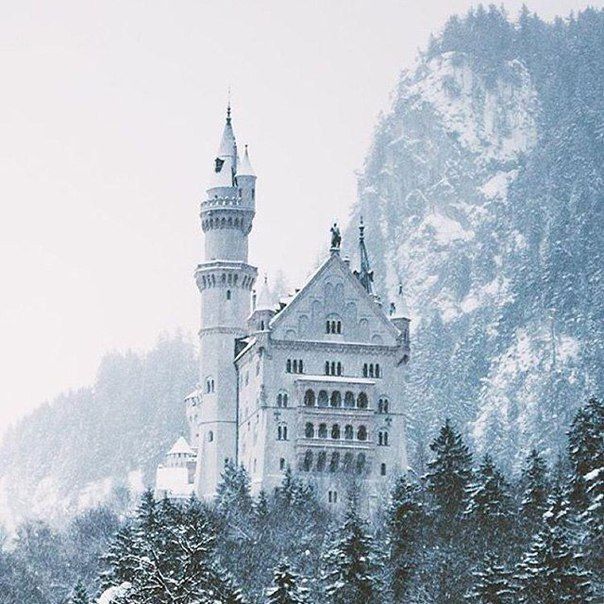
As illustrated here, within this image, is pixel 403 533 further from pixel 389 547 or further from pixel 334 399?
pixel 334 399

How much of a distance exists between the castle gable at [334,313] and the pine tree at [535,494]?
136 feet

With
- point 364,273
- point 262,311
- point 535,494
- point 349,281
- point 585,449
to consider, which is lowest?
point 535,494

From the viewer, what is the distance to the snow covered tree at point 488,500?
98.2m

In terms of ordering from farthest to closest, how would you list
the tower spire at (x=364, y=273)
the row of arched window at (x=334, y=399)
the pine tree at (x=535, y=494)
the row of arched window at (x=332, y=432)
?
the tower spire at (x=364, y=273)
the row of arched window at (x=334, y=399)
the row of arched window at (x=332, y=432)
the pine tree at (x=535, y=494)

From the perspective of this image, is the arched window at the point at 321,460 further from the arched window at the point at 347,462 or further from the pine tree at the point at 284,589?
the pine tree at the point at 284,589

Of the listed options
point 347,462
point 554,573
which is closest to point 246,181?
point 347,462

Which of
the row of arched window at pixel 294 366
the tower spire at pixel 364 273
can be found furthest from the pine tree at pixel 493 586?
the tower spire at pixel 364 273

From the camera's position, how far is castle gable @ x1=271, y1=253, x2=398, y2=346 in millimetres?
143375

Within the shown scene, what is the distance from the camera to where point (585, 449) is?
309ft

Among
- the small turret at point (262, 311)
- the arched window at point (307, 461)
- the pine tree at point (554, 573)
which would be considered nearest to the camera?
the pine tree at point (554, 573)

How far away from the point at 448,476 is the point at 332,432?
3841cm

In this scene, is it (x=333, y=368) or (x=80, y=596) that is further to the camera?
(x=333, y=368)

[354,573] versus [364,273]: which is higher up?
[364,273]

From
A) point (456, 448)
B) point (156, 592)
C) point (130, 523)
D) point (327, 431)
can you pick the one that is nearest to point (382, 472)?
point (327, 431)
